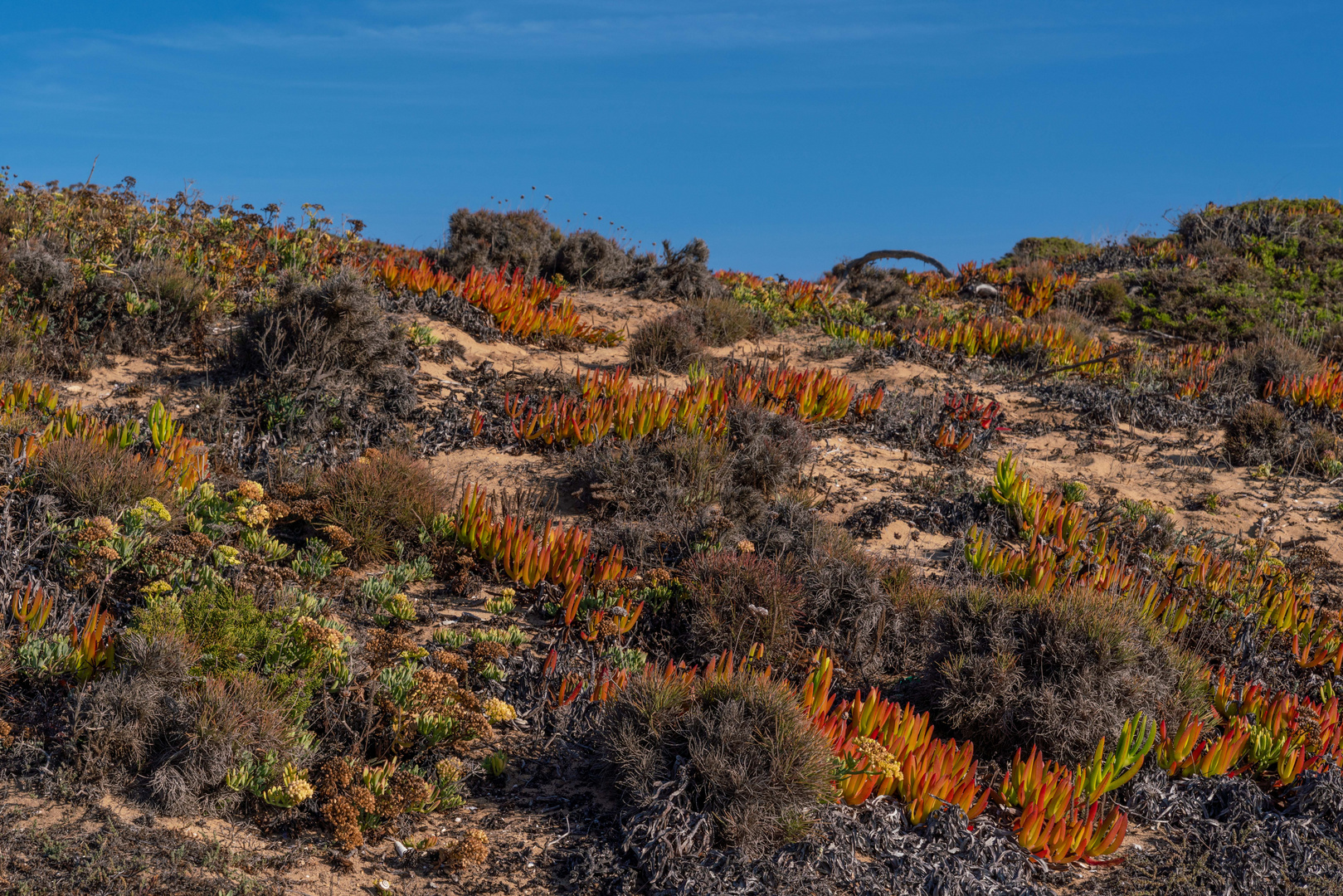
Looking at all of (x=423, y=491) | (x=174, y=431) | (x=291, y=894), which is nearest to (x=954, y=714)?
(x=291, y=894)

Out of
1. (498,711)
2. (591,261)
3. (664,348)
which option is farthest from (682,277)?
(498,711)

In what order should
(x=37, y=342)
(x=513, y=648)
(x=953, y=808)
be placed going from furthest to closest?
(x=37, y=342) → (x=513, y=648) → (x=953, y=808)

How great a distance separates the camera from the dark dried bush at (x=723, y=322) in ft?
42.5

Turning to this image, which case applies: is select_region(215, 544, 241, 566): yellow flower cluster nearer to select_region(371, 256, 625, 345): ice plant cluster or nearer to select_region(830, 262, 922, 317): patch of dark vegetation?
select_region(371, 256, 625, 345): ice plant cluster

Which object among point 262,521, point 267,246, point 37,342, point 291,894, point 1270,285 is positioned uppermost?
point 1270,285

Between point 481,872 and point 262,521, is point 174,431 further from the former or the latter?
point 481,872

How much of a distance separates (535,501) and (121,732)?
12.4 feet

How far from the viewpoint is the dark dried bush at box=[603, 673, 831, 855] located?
4086 millimetres

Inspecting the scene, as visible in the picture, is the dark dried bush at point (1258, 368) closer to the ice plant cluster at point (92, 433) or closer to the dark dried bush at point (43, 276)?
the ice plant cluster at point (92, 433)

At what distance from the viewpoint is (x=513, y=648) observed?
18.5ft

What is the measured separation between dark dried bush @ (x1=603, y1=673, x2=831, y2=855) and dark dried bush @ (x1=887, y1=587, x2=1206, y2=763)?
1394 millimetres

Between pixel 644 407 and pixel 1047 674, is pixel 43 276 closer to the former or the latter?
pixel 644 407

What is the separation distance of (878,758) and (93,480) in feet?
16.5

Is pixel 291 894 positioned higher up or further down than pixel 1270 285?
further down
